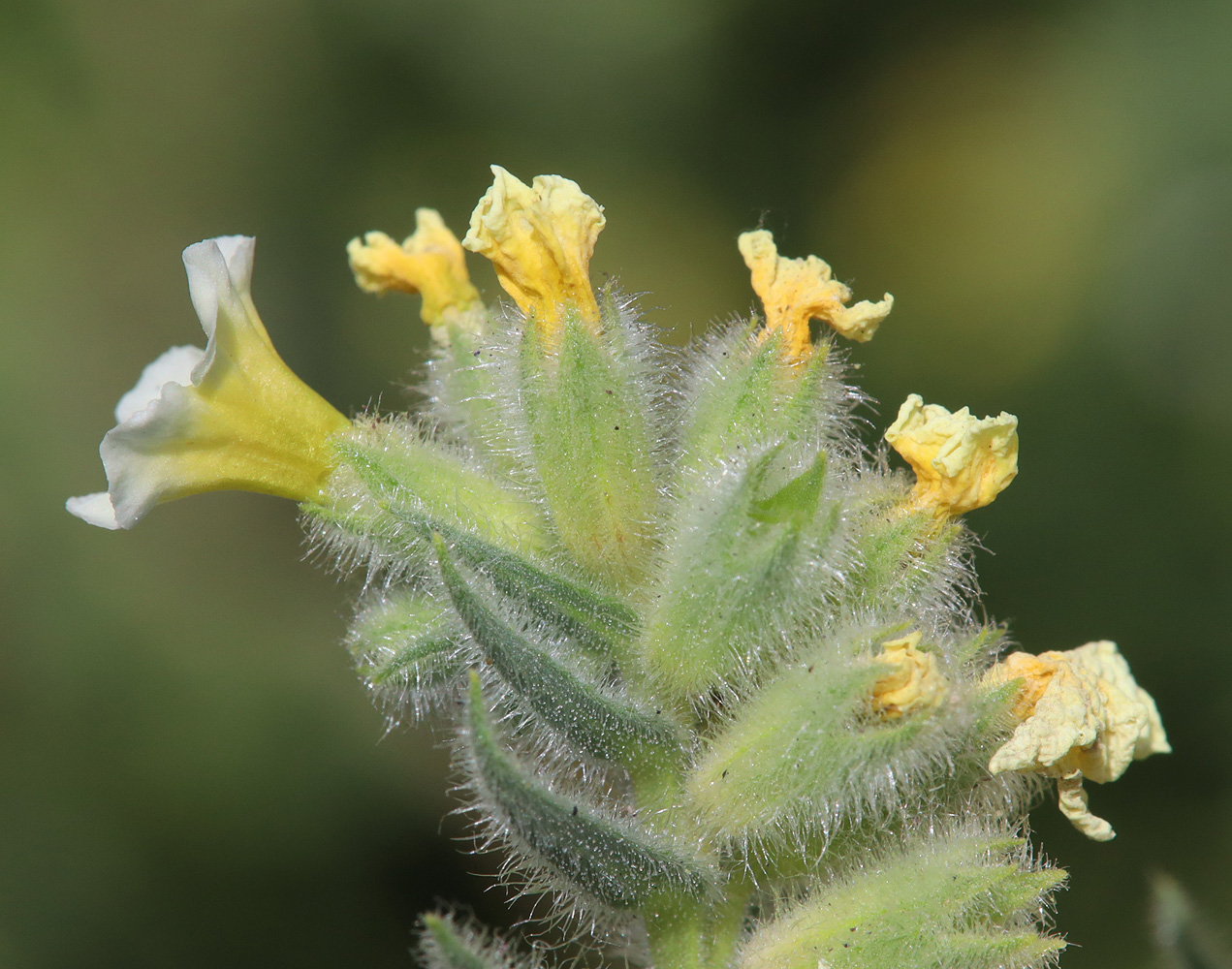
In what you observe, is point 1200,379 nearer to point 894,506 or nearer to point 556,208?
point 894,506

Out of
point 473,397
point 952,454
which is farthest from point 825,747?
point 473,397

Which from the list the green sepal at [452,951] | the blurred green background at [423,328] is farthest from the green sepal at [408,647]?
the blurred green background at [423,328]

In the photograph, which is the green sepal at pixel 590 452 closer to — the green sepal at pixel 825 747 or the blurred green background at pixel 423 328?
the green sepal at pixel 825 747

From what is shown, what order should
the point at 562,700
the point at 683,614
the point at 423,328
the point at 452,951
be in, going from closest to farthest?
1. the point at 452,951
2. the point at 562,700
3. the point at 683,614
4. the point at 423,328

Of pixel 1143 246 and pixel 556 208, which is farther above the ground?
pixel 1143 246

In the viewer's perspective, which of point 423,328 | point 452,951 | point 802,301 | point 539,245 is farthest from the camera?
point 423,328

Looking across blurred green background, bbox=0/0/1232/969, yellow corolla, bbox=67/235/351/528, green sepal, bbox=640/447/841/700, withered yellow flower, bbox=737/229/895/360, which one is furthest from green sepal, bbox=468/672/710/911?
blurred green background, bbox=0/0/1232/969

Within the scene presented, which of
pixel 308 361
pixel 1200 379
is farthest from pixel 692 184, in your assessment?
pixel 1200 379

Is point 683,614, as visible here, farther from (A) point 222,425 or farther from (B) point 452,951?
(A) point 222,425
